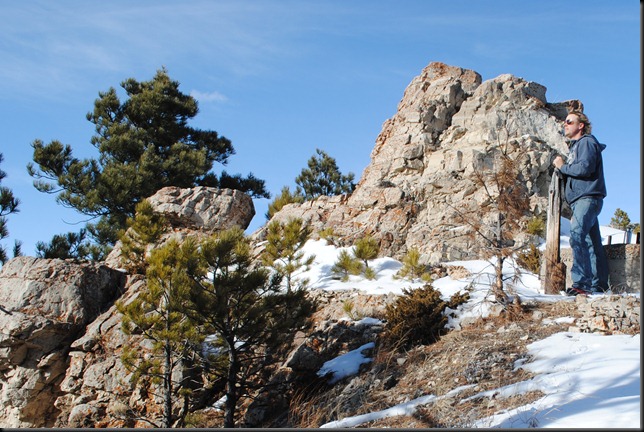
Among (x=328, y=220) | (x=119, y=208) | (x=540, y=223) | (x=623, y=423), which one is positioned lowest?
(x=623, y=423)

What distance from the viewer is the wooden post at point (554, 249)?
972cm

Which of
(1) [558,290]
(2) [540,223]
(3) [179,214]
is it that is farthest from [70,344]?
(2) [540,223]

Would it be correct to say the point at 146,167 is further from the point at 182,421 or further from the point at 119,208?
the point at 182,421

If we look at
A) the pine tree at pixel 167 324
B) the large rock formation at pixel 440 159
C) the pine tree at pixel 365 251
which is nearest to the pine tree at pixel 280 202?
the large rock formation at pixel 440 159

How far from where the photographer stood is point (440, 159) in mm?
17031

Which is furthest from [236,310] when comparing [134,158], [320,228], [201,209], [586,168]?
[134,158]

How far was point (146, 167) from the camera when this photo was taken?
20.5m

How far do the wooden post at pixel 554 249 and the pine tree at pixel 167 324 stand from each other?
17.7 feet

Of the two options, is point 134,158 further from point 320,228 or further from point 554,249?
point 554,249

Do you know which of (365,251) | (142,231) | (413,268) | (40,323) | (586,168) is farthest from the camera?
(365,251)

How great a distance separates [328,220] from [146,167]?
7.27 meters

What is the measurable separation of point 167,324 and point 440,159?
9.93 m

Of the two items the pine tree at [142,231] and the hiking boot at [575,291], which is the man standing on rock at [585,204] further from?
the pine tree at [142,231]

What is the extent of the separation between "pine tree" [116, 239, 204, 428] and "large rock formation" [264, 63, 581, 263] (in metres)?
6.11
